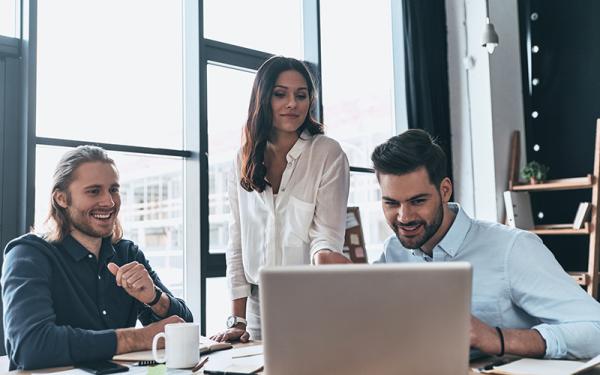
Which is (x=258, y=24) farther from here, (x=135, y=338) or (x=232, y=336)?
(x=135, y=338)

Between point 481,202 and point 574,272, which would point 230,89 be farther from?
point 574,272

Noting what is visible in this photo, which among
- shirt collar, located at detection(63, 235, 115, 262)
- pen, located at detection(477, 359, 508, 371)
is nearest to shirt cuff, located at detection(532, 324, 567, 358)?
pen, located at detection(477, 359, 508, 371)

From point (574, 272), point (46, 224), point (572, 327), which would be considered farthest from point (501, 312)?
point (574, 272)

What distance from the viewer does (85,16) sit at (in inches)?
111

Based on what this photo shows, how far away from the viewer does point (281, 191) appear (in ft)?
6.66

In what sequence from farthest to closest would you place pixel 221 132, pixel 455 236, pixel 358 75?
pixel 358 75, pixel 221 132, pixel 455 236

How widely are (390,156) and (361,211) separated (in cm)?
237

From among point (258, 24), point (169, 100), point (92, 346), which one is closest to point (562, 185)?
point (258, 24)

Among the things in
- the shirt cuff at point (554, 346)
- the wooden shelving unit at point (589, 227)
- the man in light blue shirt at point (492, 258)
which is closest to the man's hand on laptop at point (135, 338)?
the man in light blue shirt at point (492, 258)

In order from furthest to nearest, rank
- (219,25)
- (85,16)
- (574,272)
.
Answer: (574,272)
(219,25)
(85,16)

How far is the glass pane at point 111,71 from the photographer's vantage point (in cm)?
267

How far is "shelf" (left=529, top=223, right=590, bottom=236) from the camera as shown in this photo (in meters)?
Result: 3.66

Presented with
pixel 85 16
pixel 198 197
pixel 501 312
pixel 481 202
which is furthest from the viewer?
pixel 481 202

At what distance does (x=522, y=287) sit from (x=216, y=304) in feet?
6.52
